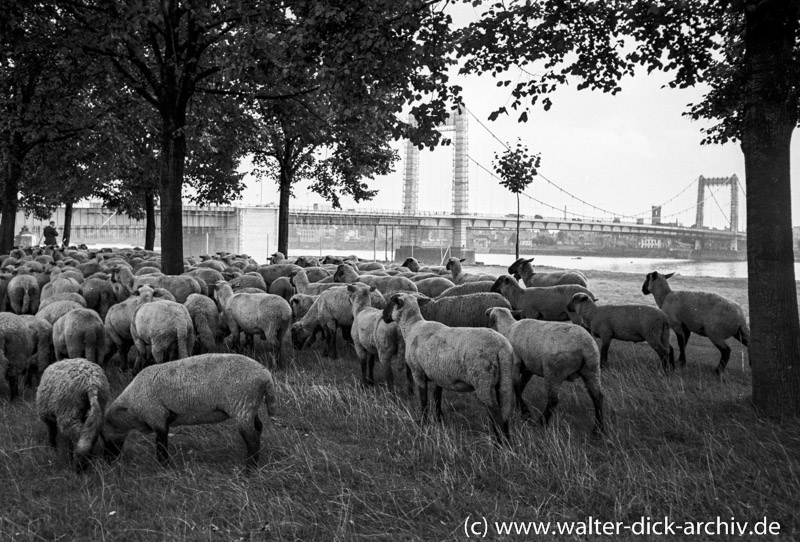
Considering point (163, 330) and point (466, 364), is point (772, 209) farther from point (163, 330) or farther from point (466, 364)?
point (163, 330)

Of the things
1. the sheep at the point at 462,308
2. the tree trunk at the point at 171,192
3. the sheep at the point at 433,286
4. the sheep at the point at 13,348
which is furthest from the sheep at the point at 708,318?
the tree trunk at the point at 171,192

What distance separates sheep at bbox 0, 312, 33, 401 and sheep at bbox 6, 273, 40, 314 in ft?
17.2

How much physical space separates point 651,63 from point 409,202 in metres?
75.3

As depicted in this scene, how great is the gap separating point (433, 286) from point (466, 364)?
7.56 metres

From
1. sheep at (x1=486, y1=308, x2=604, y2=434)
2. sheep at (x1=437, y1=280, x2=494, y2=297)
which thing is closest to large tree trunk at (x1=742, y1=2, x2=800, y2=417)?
sheep at (x1=486, y1=308, x2=604, y2=434)

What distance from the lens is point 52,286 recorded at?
12562 millimetres

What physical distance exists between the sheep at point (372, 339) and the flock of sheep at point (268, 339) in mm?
23

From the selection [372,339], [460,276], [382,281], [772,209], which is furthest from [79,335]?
[460,276]

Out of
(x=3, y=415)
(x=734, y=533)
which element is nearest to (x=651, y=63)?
(x=734, y=533)

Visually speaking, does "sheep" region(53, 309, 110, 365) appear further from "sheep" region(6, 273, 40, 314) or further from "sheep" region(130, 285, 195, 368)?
"sheep" region(6, 273, 40, 314)

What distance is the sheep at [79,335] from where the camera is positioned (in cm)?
833

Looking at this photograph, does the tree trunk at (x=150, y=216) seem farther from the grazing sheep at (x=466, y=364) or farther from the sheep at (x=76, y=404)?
the grazing sheep at (x=466, y=364)

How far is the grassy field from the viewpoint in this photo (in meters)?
4.55

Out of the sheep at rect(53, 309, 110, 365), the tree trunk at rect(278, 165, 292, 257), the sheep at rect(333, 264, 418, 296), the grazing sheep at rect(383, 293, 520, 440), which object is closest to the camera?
the grazing sheep at rect(383, 293, 520, 440)
